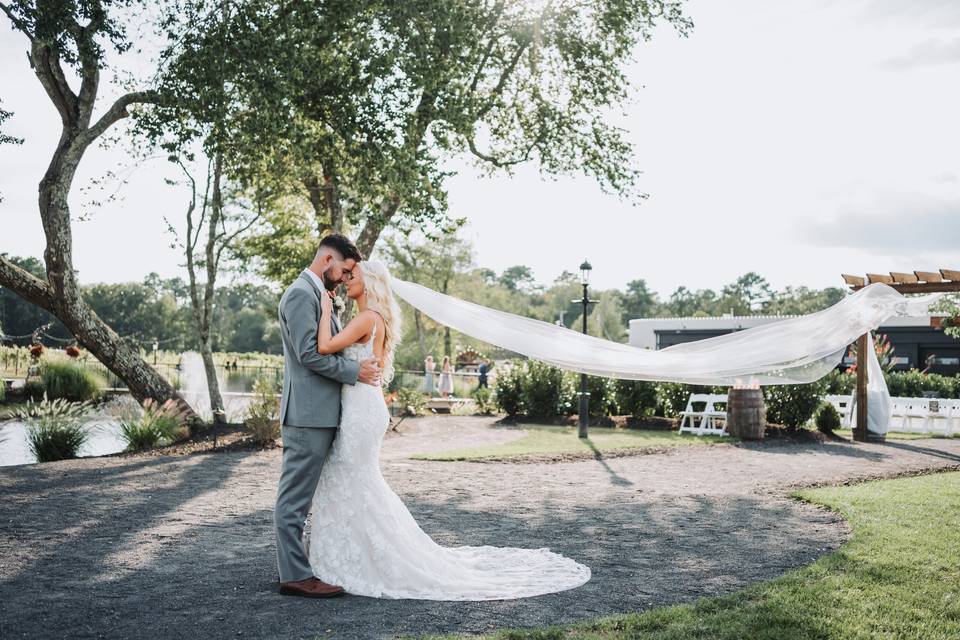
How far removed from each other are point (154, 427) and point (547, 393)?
10189mm

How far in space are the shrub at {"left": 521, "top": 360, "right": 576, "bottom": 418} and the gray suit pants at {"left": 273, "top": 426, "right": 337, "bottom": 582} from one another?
50.3 feet

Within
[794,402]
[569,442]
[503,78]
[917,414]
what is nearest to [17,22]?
[503,78]

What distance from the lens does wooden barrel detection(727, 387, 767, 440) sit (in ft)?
53.6

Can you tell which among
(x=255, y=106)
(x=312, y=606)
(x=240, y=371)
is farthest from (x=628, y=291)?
(x=312, y=606)

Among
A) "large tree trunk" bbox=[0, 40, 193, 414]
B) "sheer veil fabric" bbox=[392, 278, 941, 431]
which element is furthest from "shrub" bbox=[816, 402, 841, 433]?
"large tree trunk" bbox=[0, 40, 193, 414]

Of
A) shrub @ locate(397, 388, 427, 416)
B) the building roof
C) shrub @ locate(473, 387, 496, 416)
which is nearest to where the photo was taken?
shrub @ locate(397, 388, 427, 416)

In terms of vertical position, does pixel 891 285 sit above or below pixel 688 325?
below

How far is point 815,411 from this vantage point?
17625mm

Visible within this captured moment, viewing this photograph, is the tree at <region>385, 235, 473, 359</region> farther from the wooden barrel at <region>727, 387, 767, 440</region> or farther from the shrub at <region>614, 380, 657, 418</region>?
the wooden barrel at <region>727, 387, 767, 440</region>

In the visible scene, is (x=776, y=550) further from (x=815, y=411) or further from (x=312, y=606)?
(x=815, y=411)

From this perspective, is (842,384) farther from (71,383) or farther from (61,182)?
(71,383)

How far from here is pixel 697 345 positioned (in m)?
9.73

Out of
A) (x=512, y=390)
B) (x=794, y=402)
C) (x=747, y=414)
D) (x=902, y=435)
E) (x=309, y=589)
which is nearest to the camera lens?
(x=309, y=589)

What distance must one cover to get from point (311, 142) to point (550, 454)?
6911mm
